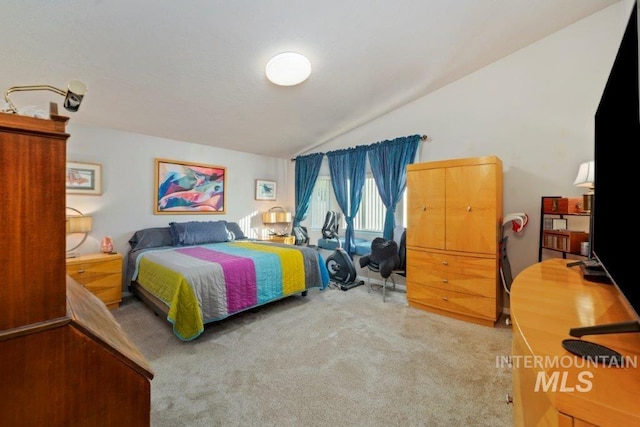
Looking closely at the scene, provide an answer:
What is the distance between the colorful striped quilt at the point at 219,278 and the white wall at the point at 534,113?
248 centimetres

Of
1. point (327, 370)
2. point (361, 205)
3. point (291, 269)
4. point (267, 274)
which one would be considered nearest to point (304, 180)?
point (361, 205)

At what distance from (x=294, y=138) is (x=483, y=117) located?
9.24 ft

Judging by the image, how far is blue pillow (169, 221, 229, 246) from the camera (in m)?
3.78

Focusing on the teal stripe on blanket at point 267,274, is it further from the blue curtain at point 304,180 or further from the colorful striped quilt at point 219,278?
the blue curtain at point 304,180

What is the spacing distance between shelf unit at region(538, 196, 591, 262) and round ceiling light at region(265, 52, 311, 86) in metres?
2.84

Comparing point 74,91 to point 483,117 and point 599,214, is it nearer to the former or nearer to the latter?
point 599,214

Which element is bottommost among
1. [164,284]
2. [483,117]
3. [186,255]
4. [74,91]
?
[164,284]

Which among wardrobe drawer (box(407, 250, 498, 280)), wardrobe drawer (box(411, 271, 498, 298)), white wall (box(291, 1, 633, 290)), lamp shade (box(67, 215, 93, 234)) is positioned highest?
white wall (box(291, 1, 633, 290))

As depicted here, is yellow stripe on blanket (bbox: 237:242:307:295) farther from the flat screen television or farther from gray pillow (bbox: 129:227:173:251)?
the flat screen television

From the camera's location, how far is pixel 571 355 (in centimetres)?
61

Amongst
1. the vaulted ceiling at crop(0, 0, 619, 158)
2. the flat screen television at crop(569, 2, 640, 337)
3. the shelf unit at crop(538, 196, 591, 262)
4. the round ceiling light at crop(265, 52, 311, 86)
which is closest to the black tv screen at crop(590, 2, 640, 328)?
the flat screen television at crop(569, 2, 640, 337)

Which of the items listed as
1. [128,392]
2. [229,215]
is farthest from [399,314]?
[229,215]

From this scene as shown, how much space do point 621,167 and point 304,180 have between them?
15.0ft

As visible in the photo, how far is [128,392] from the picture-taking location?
2.12ft
